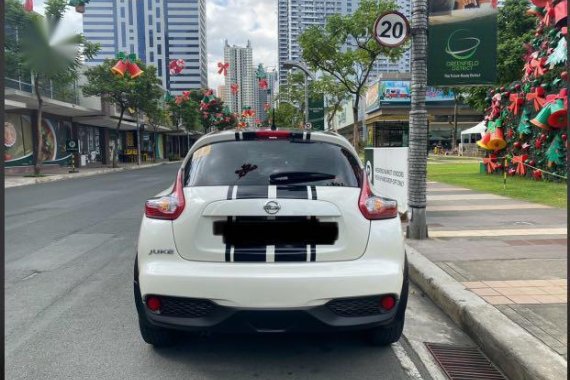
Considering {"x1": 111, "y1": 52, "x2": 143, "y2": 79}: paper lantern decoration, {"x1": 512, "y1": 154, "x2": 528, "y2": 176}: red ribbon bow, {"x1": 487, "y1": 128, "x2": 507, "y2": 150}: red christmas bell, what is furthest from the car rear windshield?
{"x1": 111, "y1": 52, "x2": 143, "y2": 79}: paper lantern decoration

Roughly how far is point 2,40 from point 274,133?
2.02m

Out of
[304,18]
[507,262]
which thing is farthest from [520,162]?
[304,18]

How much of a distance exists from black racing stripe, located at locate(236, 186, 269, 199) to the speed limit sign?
5034mm

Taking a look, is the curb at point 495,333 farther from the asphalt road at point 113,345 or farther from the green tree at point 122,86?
the green tree at point 122,86

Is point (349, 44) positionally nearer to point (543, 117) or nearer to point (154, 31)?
point (543, 117)

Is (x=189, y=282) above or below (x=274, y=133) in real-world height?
below

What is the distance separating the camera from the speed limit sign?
759 centimetres

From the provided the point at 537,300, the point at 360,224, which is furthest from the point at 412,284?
the point at 360,224

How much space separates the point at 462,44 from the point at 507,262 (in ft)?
11.5

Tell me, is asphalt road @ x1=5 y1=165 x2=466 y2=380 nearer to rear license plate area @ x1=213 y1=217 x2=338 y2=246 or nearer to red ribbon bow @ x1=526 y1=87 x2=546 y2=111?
rear license plate area @ x1=213 y1=217 x2=338 y2=246

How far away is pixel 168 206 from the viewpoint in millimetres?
3357

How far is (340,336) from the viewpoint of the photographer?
13.2 ft

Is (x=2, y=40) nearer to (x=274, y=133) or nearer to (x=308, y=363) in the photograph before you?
(x=274, y=133)

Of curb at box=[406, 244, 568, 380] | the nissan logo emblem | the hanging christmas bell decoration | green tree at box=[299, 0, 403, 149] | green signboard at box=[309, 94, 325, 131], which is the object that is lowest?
curb at box=[406, 244, 568, 380]
